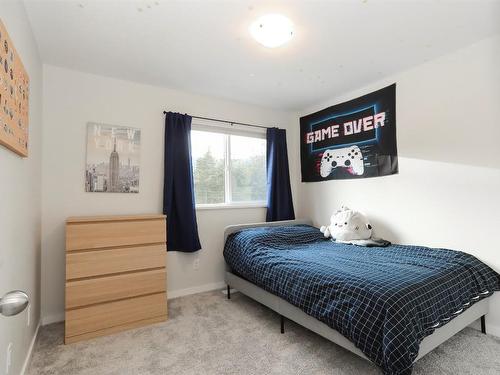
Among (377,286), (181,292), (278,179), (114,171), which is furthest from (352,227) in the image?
(114,171)

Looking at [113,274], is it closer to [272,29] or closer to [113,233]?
[113,233]

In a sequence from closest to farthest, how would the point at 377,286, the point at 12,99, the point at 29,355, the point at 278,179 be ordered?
1. the point at 12,99
2. the point at 377,286
3. the point at 29,355
4. the point at 278,179

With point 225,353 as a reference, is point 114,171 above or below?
above

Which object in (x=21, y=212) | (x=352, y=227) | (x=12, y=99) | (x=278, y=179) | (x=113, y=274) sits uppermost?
(x=12, y=99)

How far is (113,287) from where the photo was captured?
7.39ft

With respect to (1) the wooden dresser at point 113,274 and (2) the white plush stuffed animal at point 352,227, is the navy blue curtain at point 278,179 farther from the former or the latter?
(1) the wooden dresser at point 113,274

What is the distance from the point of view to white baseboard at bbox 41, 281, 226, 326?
243cm

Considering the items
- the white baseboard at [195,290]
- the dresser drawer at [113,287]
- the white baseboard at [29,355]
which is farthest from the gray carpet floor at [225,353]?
the white baseboard at [195,290]

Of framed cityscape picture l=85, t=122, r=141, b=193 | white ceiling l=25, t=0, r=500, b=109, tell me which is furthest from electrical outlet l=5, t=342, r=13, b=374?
→ white ceiling l=25, t=0, r=500, b=109

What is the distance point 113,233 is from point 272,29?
6.48 feet

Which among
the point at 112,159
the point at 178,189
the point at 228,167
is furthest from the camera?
the point at 228,167

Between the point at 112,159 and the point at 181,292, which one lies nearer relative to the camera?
the point at 112,159

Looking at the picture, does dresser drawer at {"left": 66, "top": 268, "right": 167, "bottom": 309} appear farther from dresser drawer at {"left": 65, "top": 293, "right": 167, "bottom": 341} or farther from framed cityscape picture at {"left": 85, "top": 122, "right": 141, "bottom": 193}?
framed cityscape picture at {"left": 85, "top": 122, "right": 141, "bottom": 193}

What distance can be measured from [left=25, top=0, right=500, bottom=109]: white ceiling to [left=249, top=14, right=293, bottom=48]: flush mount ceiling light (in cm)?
6
